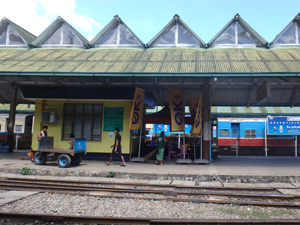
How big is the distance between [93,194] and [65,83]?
26.9ft

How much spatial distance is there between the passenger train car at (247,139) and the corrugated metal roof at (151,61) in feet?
26.7

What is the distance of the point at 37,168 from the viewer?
10.9 meters

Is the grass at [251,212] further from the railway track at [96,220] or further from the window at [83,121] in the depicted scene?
the window at [83,121]

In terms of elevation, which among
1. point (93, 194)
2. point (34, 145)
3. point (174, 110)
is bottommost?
point (93, 194)

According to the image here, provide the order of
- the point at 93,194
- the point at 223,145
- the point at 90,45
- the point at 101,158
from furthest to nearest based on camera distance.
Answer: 1. the point at 223,145
2. the point at 90,45
3. the point at 101,158
4. the point at 93,194

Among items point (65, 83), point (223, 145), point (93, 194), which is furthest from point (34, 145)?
point (223, 145)

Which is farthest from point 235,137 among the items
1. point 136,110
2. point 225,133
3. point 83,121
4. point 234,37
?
point 83,121

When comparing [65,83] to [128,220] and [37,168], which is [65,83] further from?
[128,220]

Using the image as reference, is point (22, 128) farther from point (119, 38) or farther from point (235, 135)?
point (235, 135)

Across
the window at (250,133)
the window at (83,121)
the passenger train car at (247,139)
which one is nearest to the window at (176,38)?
the window at (83,121)

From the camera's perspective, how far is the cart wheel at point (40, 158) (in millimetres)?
11820

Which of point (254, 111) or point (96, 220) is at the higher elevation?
point (254, 111)

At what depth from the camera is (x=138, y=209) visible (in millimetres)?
6160

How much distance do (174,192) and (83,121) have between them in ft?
26.6
